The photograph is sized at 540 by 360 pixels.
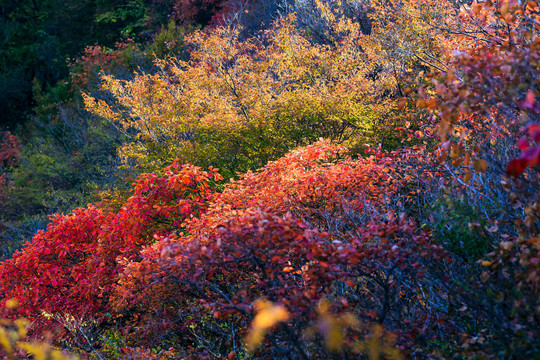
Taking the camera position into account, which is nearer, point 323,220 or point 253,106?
point 323,220

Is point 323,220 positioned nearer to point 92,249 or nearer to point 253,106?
point 92,249

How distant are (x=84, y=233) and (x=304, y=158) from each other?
436 cm

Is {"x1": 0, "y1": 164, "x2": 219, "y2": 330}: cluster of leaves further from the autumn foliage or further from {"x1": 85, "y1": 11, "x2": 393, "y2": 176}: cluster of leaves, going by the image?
{"x1": 85, "y1": 11, "x2": 393, "y2": 176}: cluster of leaves

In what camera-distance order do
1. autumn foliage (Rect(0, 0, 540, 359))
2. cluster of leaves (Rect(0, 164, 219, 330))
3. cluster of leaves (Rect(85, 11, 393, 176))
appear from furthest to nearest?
cluster of leaves (Rect(85, 11, 393, 176)), cluster of leaves (Rect(0, 164, 219, 330)), autumn foliage (Rect(0, 0, 540, 359))

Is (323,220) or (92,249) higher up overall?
(323,220)

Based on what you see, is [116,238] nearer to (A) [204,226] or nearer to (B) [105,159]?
(A) [204,226]

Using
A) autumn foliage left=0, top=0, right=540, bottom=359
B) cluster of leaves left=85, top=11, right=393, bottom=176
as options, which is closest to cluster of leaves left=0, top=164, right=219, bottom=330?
autumn foliage left=0, top=0, right=540, bottom=359

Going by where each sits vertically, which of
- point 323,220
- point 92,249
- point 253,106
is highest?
point 323,220

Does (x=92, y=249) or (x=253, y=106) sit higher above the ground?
(x=253, y=106)

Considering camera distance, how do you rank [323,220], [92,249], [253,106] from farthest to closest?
[253,106] < [92,249] < [323,220]

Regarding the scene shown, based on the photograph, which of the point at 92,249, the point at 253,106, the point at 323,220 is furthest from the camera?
the point at 253,106

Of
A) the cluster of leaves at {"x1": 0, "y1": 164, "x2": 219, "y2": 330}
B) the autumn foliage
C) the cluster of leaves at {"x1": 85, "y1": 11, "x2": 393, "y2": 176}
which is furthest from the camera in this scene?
the cluster of leaves at {"x1": 85, "y1": 11, "x2": 393, "y2": 176}

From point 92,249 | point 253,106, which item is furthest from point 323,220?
point 253,106

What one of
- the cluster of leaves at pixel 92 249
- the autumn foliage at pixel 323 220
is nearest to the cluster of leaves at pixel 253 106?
the autumn foliage at pixel 323 220
